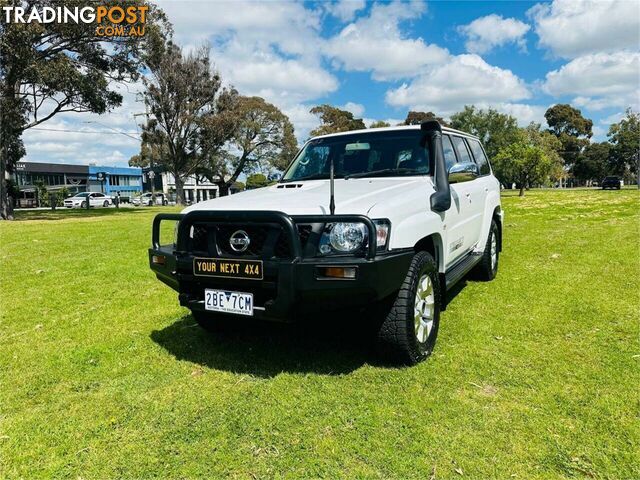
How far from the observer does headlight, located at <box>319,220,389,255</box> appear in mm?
2833

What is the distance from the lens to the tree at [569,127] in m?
72.5

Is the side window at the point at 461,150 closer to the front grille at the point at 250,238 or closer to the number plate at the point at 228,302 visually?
the front grille at the point at 250,238

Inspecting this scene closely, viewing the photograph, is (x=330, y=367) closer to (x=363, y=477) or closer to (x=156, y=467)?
(x=363, y=477)

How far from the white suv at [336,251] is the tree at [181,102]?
29.0m

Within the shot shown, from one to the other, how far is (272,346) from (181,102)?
100 ft

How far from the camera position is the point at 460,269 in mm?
4387

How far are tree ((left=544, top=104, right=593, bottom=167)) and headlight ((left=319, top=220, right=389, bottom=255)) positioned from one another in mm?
79677

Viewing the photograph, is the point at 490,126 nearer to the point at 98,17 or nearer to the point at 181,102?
the point at 181,102

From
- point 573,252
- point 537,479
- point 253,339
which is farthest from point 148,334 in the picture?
point 573,252

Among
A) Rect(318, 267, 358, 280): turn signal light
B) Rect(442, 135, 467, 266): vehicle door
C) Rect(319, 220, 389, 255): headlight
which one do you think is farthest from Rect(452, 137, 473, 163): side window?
Rect(318, 267, 358, 280): turn signal light

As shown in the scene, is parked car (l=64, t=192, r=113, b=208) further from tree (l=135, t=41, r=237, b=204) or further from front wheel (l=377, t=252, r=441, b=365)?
front wheel (l=377, t=252, r=441, b=365)

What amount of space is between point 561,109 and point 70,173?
74.3 metres

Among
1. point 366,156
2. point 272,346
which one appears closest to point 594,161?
point 366,156

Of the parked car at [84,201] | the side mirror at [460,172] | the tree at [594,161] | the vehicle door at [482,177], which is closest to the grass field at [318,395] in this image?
the vehicle door at [482,177]
